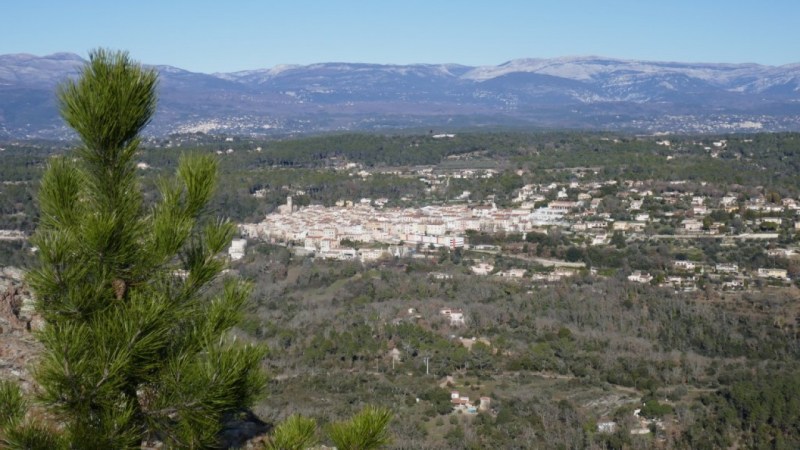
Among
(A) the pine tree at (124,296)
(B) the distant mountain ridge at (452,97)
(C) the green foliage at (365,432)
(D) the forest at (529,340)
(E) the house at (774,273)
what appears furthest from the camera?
(B) the distant mountain ridge at (452,97)

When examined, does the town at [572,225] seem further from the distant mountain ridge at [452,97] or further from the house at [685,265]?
the distant mountain ridge at [452,97]

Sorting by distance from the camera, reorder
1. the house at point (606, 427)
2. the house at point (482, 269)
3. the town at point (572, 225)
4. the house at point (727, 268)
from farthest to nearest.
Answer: the house at point (482, 269), the town at point (572, 225), the house at point (727, 268), the house at point (606, 427)

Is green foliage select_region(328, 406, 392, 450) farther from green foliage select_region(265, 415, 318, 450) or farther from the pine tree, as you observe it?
the pine tree

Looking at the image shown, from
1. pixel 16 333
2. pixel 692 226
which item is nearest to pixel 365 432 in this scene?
pixel 16 333

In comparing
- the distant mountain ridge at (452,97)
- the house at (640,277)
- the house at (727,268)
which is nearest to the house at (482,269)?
the house at (640,277)

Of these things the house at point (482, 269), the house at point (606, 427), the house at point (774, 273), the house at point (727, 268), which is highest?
the house at point (774, 273)

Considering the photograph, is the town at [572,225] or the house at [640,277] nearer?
the house at [640,277]
